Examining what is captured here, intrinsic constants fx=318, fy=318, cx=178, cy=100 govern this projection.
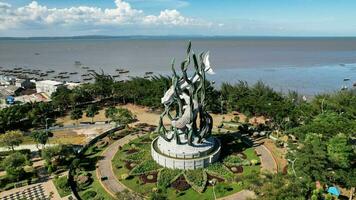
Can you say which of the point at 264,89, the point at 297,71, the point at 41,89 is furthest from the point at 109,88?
the point at 297,71

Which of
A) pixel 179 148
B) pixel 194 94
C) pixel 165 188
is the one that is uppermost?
pixel 194 94

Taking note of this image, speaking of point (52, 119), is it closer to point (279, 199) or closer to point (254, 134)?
point (254, 134)

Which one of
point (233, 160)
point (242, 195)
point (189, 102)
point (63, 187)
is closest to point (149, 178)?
point (63, 187)

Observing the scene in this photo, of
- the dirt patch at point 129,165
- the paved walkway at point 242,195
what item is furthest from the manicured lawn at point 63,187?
the paved walkway at point 242,195

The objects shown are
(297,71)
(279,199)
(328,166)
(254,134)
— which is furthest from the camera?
(297,71)

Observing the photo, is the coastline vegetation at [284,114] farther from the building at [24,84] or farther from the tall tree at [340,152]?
the building at [24,84]
